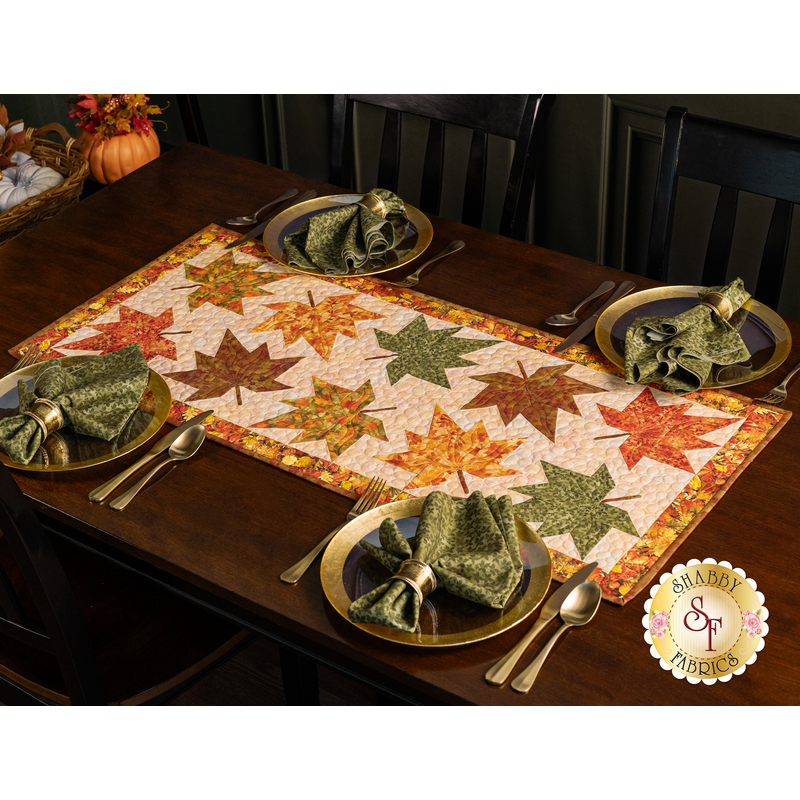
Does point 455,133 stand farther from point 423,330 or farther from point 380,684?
point 380,684

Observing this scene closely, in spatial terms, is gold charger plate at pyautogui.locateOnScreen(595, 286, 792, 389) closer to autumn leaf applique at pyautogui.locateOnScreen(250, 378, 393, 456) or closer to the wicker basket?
autumn leaf applique at pyautogui.locateOnScreen(250, 378, 393, 456)

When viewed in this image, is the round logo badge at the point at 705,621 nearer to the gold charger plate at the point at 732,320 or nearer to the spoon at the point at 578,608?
the spoon at the point at 578,608

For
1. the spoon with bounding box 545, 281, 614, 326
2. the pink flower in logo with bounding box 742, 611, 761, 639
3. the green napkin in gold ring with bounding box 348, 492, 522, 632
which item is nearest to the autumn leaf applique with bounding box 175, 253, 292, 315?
the spoon with bounding box 545, 281, 614, 326

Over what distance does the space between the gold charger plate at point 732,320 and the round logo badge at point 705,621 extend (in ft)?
1.15

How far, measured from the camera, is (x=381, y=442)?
1.23 meters

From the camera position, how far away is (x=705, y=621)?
Answer: 983mm

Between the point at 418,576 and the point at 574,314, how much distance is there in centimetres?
61

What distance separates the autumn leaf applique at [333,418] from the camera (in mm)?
1239

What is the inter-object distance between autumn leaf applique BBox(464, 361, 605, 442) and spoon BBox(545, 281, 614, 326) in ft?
0.33

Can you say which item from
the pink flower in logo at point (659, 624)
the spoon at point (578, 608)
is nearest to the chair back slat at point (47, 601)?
the spoon at point (578, 608)

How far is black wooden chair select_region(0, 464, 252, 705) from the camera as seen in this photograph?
1.17 meters

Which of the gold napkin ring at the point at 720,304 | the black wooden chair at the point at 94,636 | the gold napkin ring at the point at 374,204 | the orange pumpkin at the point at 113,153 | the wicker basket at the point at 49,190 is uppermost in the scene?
the gold napkin ring at the point at 374,204

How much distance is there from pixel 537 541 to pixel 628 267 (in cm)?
172

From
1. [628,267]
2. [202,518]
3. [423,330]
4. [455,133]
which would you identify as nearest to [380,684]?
[202,518]
